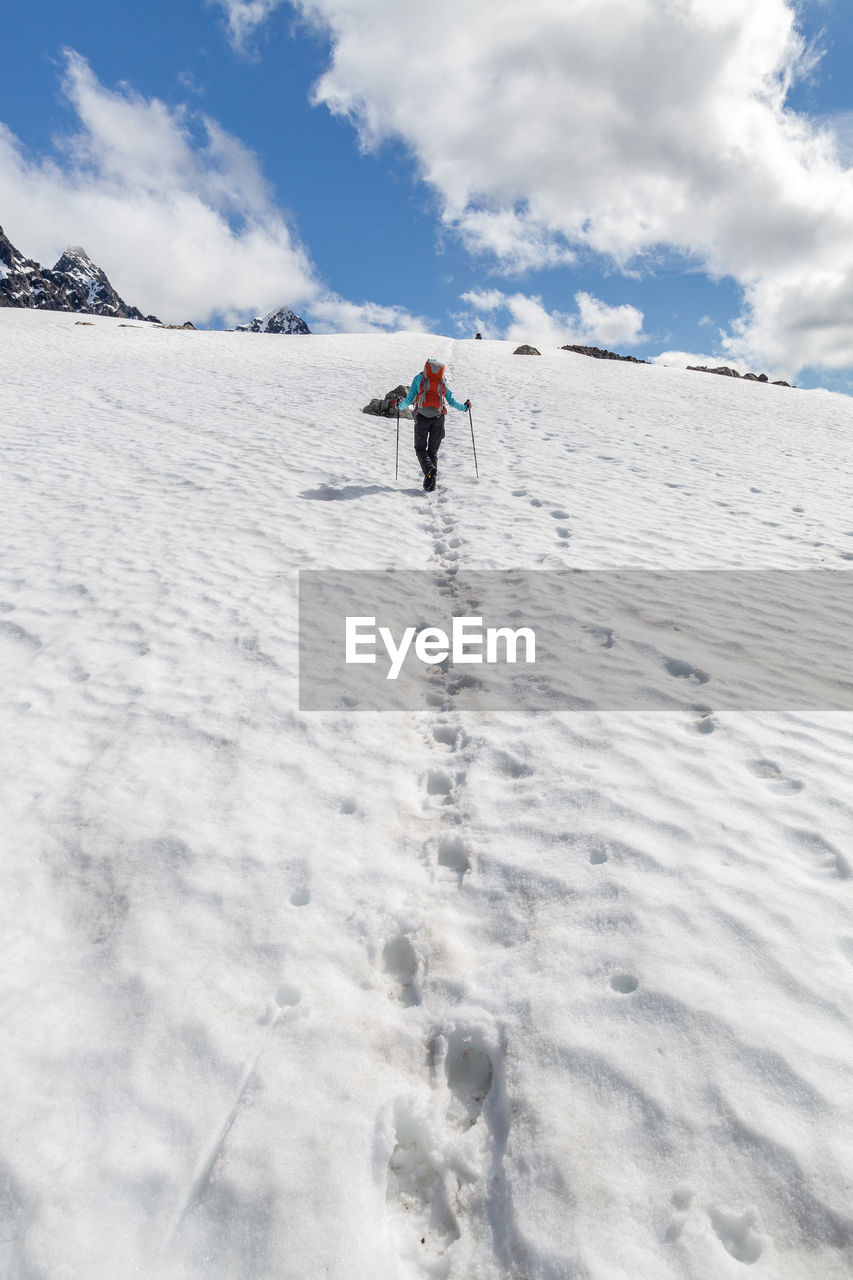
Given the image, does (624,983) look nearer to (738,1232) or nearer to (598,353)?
(738,1232)

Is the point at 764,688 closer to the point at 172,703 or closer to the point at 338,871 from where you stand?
the point at 338,871

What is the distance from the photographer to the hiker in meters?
10.8

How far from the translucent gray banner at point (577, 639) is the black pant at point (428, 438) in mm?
3929

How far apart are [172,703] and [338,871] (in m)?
2.30

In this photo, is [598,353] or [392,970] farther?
[598,353]

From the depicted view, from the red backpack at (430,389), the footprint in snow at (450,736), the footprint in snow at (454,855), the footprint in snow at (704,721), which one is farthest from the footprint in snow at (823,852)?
the red backpack at (430,389)

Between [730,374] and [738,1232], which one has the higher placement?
[730,374]

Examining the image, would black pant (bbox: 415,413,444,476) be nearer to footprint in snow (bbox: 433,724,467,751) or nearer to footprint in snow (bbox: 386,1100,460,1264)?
footprint in snow (bbox: 433,724,467,751)

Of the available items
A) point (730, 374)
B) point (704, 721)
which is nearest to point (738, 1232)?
point (704, 721)

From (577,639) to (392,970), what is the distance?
388 cm

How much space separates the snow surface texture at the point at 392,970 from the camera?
7.37 ft

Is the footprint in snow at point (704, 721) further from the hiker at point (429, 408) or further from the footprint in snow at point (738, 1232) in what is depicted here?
the hiker at point (429, 408)

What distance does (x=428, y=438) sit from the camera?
1140cm

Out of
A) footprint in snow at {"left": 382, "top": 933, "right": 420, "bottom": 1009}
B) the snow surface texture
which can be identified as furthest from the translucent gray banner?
footprint in snow at {"left": 382, "top": 933, "right": 420, "bottom": 1009}
